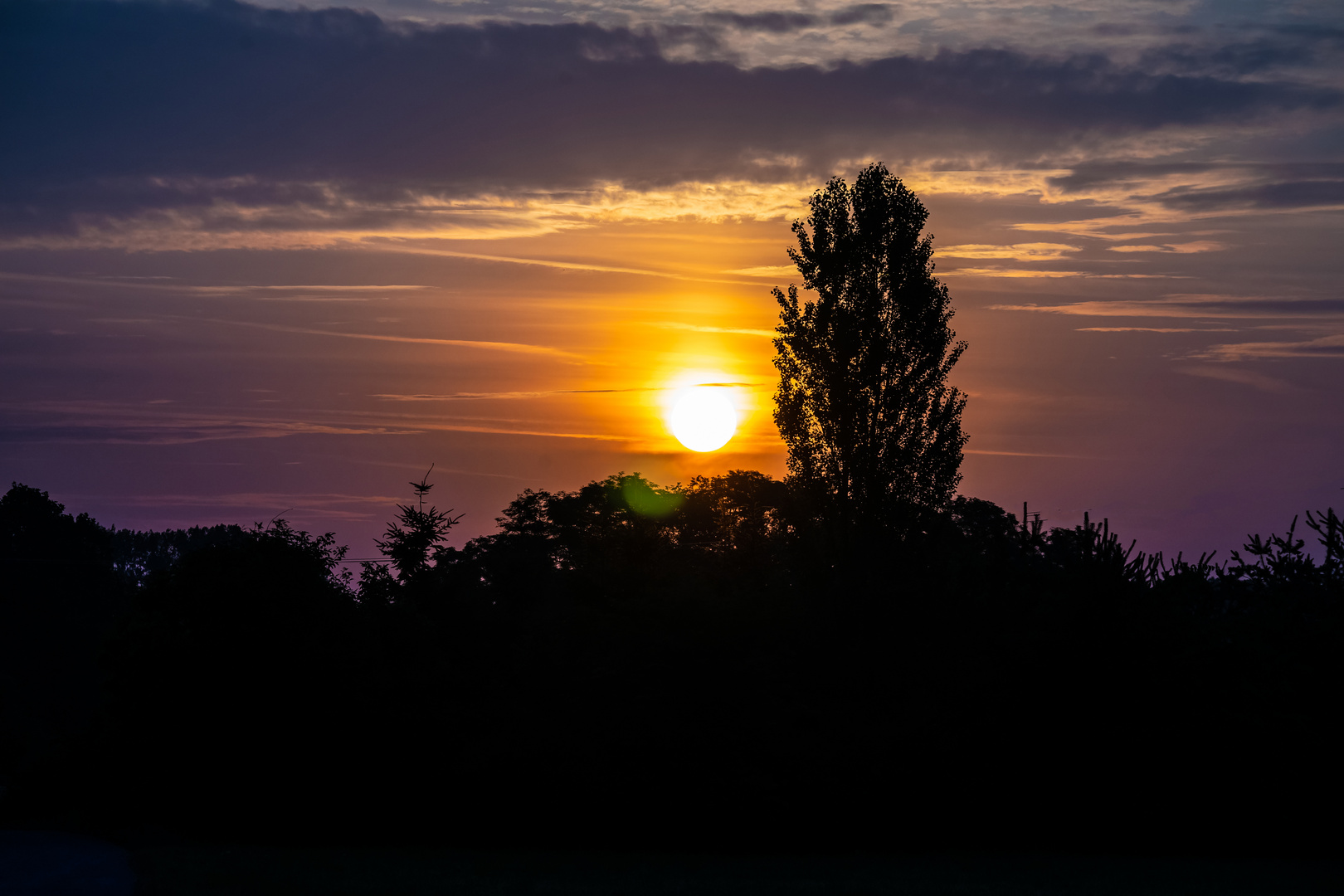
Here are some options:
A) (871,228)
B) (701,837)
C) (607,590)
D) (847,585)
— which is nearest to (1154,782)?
(847,585)

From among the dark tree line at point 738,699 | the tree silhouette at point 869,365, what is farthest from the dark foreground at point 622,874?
the tree silhouette at point 869,365

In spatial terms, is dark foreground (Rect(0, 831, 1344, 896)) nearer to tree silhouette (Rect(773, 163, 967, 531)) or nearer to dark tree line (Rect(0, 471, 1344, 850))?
dark tree line (Rect(0, 471, 1344, 850))

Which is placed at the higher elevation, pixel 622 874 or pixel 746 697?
pixel 746 697

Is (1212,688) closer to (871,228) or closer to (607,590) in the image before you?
(607,590)

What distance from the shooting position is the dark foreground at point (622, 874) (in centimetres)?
2041

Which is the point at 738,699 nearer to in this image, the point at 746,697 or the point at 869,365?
the point at 746,697

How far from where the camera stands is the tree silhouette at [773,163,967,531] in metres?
36.2

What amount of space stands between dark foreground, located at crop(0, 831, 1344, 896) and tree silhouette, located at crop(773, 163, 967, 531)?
12627mm

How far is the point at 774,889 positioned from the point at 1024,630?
10.6m

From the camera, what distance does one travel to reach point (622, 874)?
2317 cm

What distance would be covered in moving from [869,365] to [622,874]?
A: 62.4 ft

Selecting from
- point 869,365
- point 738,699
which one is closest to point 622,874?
point 738,699

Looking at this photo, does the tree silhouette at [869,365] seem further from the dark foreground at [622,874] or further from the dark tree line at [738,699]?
the dark foreground at [622,874]

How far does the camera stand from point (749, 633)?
95.3ft
